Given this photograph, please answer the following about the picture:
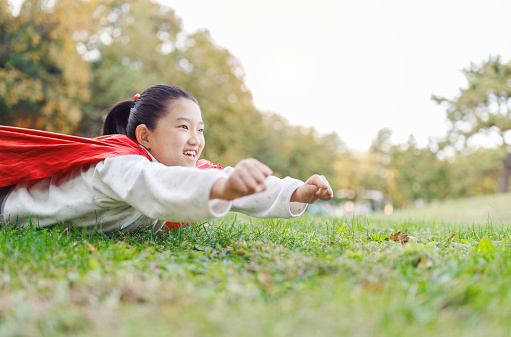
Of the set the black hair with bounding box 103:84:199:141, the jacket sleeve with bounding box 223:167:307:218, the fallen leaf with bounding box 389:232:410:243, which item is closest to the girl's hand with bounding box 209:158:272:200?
the jacket sleeve with bounding box 223:167:307:218

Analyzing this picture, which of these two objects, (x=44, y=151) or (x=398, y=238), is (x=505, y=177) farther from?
(x=44, y=151)

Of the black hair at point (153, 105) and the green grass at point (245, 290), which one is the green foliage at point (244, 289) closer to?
the green grass at point (245, 290)

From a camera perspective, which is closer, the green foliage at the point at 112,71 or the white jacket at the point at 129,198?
the white jacket at the point at 129,198

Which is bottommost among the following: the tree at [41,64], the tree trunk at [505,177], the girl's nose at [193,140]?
the tree trunk at [505,177]

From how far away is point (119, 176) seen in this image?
268cm

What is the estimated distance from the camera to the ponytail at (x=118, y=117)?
386 cm

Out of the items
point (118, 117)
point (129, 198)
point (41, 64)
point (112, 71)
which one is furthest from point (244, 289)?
point (112, 71)

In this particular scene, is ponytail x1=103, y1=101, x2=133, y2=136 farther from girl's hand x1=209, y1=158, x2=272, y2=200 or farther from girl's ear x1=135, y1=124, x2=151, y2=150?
girl's hand x1=209, y1=158, x2=272, y2=200

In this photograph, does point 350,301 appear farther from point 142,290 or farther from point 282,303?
point 142,290

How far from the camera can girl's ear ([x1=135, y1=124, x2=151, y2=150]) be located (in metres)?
3.29

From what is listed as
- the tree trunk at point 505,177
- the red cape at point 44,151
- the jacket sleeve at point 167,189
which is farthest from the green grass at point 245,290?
the tree trunk at point 505,177

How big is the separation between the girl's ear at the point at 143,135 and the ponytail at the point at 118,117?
23.9 inches

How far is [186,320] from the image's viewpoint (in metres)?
1.47

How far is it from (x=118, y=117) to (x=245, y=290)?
103 inches
